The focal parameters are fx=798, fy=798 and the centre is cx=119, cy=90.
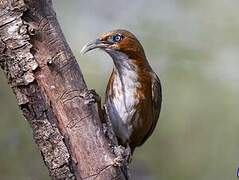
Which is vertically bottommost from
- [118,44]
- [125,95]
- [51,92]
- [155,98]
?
[155,98]

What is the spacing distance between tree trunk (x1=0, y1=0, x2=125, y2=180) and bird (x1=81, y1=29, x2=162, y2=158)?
1.48 meters

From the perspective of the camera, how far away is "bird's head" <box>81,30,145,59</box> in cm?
561

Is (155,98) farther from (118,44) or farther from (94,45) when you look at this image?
(94,45)

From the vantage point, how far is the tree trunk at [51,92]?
4.02 m

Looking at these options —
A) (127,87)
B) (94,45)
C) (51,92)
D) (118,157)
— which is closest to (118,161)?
(118,157)

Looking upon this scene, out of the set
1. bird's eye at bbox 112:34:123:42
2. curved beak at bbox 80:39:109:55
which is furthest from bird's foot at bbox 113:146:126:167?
bird's eye at bbox 112:34:123:42

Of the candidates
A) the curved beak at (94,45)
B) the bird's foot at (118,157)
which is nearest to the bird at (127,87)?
the curved beak at (94,45)

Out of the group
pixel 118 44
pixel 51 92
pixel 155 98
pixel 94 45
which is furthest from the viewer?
pixel 155 98

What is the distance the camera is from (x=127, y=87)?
227 inches

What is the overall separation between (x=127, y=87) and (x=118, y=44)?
0.32 meters

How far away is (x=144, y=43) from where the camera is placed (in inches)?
326

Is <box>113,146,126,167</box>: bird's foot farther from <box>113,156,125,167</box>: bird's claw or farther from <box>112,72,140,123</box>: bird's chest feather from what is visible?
<box>112,72,140,123</box>: bird's chest feather

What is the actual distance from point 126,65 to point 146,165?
1952 mm

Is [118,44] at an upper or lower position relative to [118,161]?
upper
